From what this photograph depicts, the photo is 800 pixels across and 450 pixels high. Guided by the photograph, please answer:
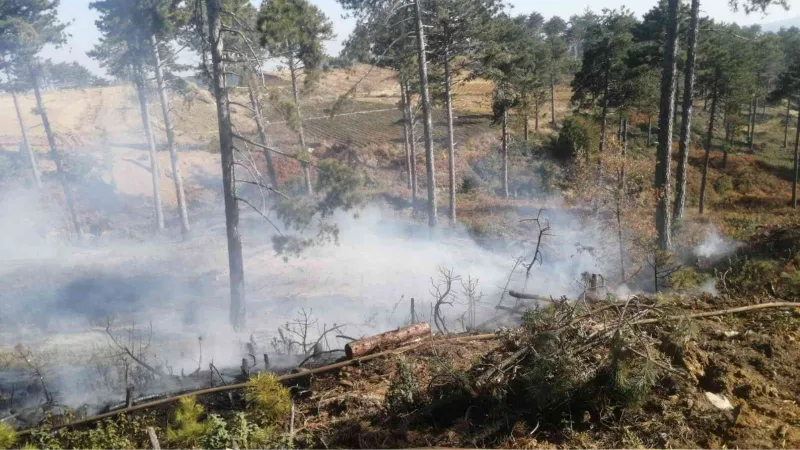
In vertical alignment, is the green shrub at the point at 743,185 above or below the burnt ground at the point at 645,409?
below

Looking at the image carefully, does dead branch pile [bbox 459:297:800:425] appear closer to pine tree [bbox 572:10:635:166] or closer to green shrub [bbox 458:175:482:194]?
pine tree [bbox 572:10:635:166]

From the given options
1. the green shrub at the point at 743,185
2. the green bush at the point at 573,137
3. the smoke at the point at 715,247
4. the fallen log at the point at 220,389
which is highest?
the fallen log at the point at 220,389

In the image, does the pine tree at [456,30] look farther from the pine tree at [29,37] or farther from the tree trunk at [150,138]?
the pine tree at [29,37]

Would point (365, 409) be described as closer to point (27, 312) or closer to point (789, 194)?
point (27, 312)

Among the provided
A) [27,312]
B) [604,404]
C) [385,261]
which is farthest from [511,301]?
[27,312]

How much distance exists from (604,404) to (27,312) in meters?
19.6

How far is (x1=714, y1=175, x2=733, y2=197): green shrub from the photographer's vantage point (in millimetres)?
36031

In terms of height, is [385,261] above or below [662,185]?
below

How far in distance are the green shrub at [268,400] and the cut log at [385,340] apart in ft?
3.21

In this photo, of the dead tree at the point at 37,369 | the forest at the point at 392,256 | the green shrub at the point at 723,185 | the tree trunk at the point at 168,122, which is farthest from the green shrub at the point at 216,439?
the green shrub at the point at 723,185

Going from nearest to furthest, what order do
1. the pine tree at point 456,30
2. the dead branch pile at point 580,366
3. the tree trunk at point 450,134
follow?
the dead branch pile at point 580,366 < the pine tree at point 456,30 < the tree trunk at point 450,134

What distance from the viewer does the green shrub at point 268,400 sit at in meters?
5.13

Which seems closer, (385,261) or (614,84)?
(385,261)

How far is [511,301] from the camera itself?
13.5 m
